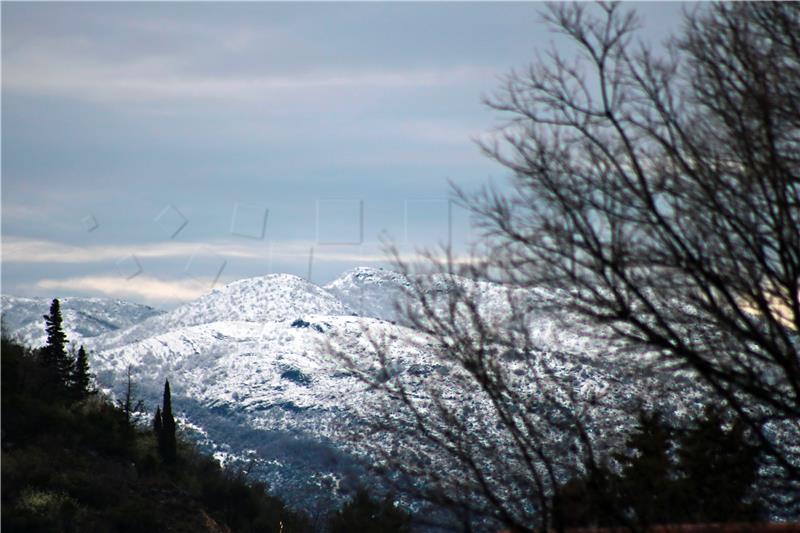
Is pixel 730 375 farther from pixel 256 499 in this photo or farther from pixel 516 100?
pixel 256 499

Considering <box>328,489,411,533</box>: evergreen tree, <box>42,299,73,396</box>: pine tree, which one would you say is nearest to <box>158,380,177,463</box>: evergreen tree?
<box>42,299,73,396</box>: pine tree

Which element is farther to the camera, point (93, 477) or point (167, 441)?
point (167, 441)

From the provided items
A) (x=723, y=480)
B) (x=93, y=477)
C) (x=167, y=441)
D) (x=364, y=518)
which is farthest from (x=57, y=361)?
(x=723, y=480)

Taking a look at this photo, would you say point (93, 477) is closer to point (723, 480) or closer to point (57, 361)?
point (57, 361)

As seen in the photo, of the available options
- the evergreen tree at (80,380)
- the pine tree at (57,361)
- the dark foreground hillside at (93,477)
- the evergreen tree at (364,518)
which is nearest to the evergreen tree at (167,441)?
the dark foreground hillside at (93,477)

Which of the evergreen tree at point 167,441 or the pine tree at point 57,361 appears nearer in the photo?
the pine tree at point 57,361

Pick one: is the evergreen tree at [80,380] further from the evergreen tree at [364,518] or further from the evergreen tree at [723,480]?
the evergreen tree at [723,480]

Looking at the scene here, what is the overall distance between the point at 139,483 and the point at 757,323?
162 feet

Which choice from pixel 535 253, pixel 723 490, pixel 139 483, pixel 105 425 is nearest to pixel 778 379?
pixel 723 490

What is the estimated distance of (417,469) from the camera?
10.2 meters

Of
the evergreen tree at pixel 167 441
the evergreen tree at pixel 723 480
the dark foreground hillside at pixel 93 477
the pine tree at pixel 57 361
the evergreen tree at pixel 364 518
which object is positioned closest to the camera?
the evergreen tree at pixel 723 480

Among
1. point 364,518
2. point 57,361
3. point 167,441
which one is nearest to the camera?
point 364,518

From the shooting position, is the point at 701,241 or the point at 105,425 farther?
the point at 105,425

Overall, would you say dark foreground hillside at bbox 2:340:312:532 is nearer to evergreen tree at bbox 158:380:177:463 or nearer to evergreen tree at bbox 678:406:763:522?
evergreen tree at bbox 158:380:177:463
